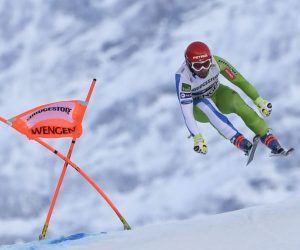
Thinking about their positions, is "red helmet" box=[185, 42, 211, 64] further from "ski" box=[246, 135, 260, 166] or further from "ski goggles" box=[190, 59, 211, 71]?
"ski" box=[246, 135, 260, 166]

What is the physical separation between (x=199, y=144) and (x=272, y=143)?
1325mm

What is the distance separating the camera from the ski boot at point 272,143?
11.8 m

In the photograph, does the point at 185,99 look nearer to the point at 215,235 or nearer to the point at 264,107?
the point at 264,107

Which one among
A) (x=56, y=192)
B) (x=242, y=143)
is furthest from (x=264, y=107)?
(x=56, y=192)

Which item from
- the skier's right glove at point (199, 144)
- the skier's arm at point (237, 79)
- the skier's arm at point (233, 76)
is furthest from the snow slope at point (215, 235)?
the skier's arm at point (233, 76)

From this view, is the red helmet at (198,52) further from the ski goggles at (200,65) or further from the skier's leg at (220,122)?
the skier's leg at (220,122)

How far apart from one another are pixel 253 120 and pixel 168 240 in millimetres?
3316

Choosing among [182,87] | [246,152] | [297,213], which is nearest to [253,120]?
[246,152]

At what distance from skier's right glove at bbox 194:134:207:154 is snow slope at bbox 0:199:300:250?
3.52ft

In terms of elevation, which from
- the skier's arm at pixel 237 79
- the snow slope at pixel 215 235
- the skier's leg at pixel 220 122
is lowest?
the snow slope at pixel 215 235

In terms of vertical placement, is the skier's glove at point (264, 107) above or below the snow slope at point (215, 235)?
above

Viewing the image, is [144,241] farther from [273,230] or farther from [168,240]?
[273,230]

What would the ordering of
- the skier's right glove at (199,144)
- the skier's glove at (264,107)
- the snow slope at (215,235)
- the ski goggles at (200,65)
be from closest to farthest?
1. the snow slope at (215,235)
2. the skier's right glove at (199,144)
3. the ski goggles at (200,65)
4. the skier's glove at (264,107)

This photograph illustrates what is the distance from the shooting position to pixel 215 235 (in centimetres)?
941
